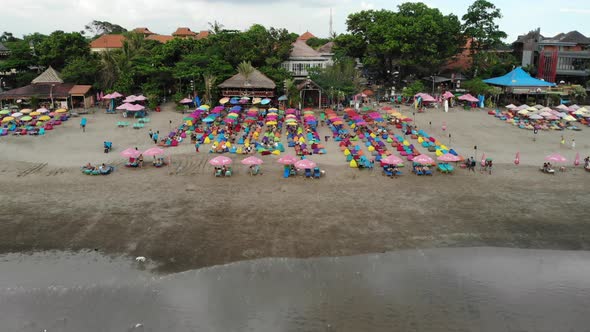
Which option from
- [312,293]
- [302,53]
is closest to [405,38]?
[302,53]

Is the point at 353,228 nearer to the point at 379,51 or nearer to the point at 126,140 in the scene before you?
the point at 126,140

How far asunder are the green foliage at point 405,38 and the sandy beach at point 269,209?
24312mm

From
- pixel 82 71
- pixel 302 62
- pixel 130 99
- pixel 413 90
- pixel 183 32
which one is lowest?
pixel 130 99

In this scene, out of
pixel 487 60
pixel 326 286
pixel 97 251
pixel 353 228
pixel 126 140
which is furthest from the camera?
pixel 487 60

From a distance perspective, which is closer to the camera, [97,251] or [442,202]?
[97,251]

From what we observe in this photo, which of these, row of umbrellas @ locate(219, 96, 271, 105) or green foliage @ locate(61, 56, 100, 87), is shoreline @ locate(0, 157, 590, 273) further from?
green foliage @ locate(61, 56, 100, 87)

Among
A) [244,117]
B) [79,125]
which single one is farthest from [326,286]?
[79,125]

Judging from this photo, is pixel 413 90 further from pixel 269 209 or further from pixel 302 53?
pixel 269 209

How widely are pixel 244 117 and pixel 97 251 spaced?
26790 mm

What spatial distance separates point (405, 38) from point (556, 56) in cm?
2273

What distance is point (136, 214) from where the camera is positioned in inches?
805

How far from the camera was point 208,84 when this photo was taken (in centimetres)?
4681

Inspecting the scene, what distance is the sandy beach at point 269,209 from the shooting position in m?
18.0

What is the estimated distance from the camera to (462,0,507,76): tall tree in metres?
54.6
